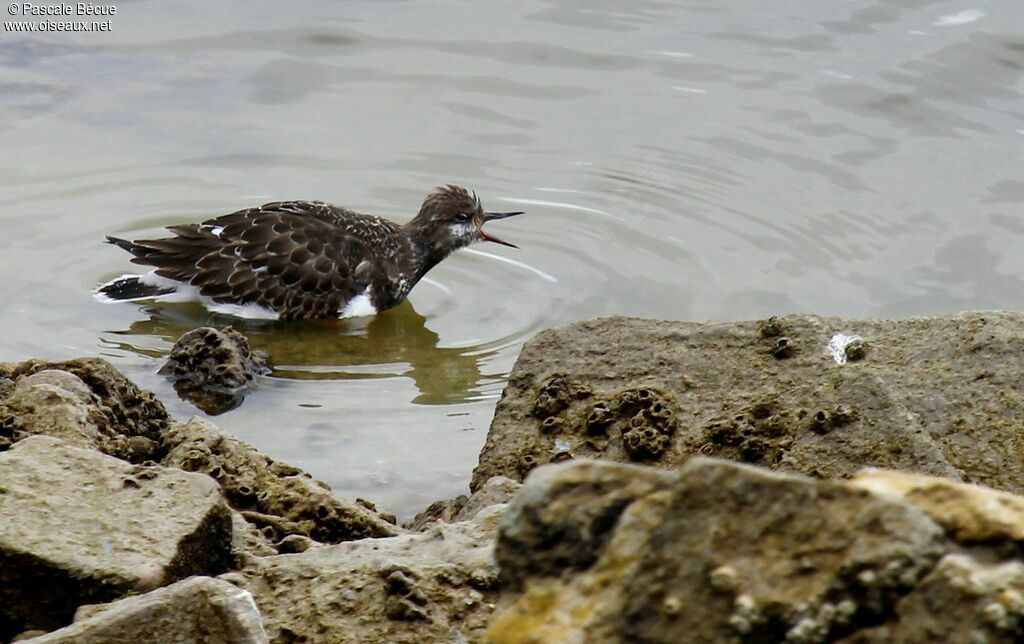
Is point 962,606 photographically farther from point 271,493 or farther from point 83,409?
point 83,409

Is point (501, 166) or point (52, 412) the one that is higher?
point (52, 412)

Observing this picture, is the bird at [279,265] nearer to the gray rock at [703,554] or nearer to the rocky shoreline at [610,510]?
the rocky shoreline at [610,510]

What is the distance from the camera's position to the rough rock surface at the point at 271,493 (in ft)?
15.5

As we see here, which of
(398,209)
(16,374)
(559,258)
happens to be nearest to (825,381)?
(16,374)

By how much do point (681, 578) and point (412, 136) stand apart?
9.17 metres

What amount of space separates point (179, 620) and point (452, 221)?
22.0 ft

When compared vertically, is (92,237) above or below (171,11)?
below

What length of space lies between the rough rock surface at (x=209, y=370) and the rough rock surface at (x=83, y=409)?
150 cm

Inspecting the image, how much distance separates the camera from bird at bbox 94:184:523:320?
9.02 meters

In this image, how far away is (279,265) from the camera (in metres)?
9.13

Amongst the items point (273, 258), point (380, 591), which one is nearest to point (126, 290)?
point (273, 258)

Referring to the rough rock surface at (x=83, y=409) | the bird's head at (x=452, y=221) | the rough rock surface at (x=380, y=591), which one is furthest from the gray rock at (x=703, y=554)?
the bird's head at (x=452, y=221)

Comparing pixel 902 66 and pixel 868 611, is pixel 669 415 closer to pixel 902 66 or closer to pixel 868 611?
pixel 868 611

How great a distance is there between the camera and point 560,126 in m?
11.3
